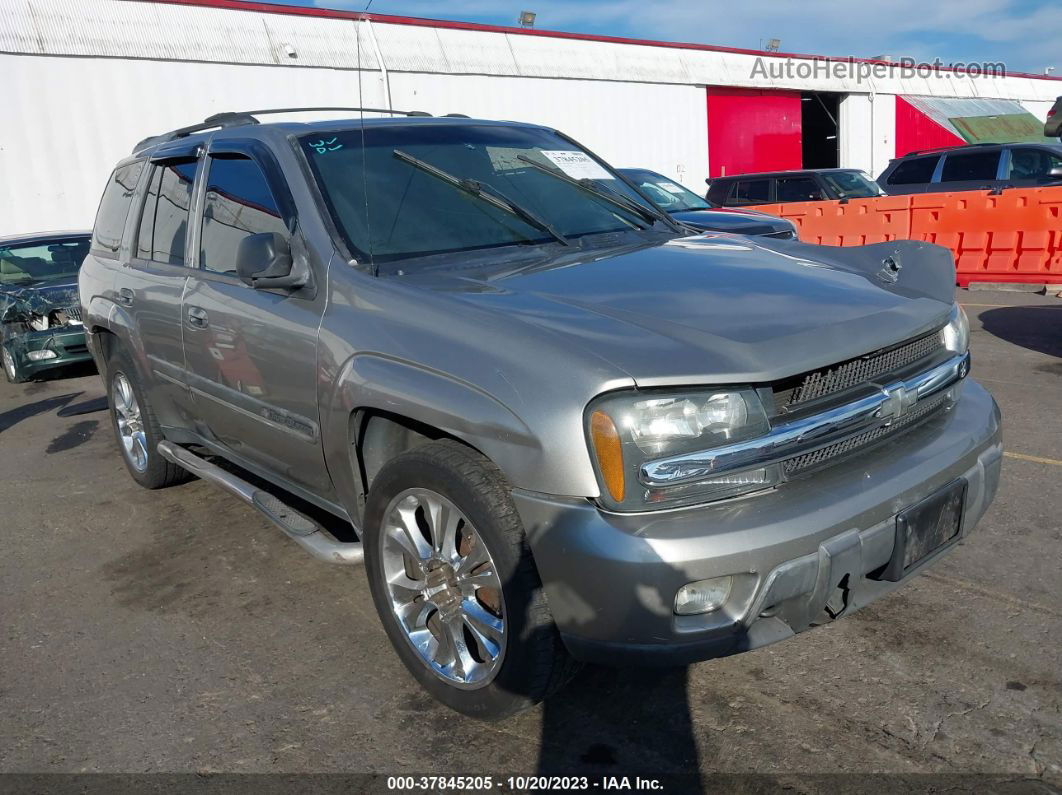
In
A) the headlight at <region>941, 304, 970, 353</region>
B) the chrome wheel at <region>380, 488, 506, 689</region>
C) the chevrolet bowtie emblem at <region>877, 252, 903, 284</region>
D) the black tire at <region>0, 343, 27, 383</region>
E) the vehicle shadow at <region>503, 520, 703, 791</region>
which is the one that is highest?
the chevrolet bowtie emblem at <region>877, 252, 903, 284</region>

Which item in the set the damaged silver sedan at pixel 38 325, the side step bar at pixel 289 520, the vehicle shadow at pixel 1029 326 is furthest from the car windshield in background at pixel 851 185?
the side step bar at pixel 289 520

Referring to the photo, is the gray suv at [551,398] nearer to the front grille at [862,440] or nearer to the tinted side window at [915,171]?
the front grille at [862,440]

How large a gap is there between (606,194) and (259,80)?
1616 cm

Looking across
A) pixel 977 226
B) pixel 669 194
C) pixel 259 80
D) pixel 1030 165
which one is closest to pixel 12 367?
pixel 669 194

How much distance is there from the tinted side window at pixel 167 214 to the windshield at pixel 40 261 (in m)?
5.57

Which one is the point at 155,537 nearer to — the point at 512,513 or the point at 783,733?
the point at 512,513

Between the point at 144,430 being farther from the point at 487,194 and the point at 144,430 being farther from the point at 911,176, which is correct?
the point at 911,176

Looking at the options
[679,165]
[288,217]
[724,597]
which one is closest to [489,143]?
[288,217]

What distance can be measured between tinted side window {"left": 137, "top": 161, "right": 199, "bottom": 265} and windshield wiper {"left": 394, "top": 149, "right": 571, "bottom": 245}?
124 centimetres

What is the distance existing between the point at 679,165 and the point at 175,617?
24.1 meters

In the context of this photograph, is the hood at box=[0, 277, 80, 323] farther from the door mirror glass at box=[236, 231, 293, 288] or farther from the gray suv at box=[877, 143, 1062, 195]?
the gray suv at box=[877, 143, 1062, 195]

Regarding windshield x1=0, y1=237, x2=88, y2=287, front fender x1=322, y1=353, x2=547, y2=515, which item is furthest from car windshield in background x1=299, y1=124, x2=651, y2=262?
windshield x1=0, y1=237, x2=88, y2=287

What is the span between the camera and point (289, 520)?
3525mm

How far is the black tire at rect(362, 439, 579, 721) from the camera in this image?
2500 mm
